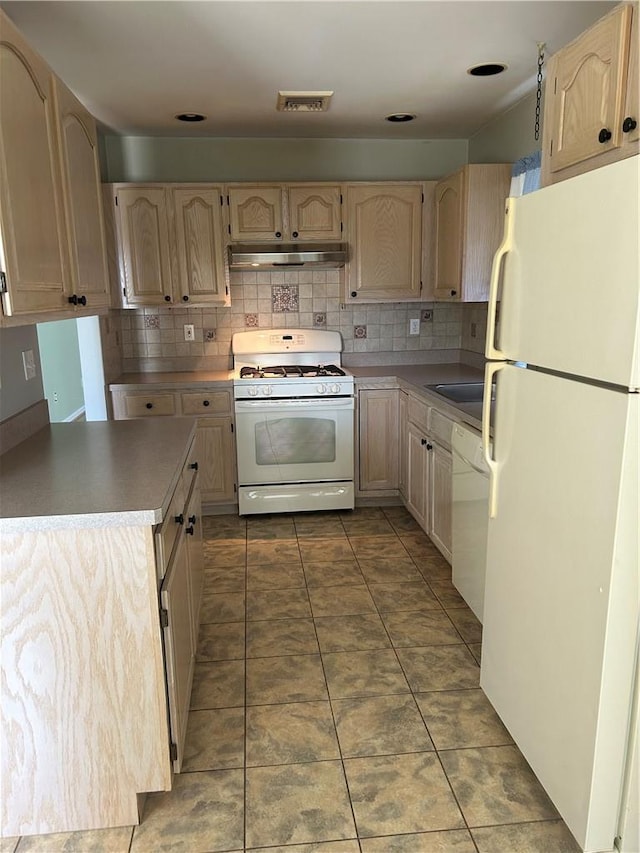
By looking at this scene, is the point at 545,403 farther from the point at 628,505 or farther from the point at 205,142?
the point at 205,142

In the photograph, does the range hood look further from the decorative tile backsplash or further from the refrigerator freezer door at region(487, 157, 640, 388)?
the refrigerator freezer door at region(487, 157, 640, 388)

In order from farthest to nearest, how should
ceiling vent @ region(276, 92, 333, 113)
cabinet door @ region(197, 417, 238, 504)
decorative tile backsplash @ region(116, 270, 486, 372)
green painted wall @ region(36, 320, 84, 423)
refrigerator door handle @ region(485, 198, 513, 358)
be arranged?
green painted wall @ region(36, 320, 84, 423) → decorative tile backsplash @ region(116, 270, 486, 372) → cabinet door @ region(197, 417, 238, 504) → ceiling vent @ region(276, 92, 333, 113) → refrigerator door handle @ region(485, 198, 513, 358)

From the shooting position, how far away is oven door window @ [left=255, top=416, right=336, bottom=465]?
3.72m

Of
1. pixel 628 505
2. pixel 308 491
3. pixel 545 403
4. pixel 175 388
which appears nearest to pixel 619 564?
pixel 628 505

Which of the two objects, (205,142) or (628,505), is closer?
(628,505)

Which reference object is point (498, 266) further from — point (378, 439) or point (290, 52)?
point (378, 439)

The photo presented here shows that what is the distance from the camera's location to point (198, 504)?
2.56 meters

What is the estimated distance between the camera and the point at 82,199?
2.24 m

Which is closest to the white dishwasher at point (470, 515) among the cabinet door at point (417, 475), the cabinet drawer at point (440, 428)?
the cabinet drawer at point (440, 428)

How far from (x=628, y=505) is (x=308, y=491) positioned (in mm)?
2689

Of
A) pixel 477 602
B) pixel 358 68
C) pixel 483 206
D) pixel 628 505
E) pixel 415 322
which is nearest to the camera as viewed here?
pixel 628 505

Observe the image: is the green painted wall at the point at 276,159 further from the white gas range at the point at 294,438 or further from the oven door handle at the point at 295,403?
the oven door handle at the point at 295,403

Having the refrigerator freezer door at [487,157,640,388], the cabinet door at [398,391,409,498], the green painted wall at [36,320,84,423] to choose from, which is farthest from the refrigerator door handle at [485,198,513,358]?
the green painted wall at [36,320,84,423]

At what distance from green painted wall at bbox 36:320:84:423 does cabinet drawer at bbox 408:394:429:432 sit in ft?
11.4
